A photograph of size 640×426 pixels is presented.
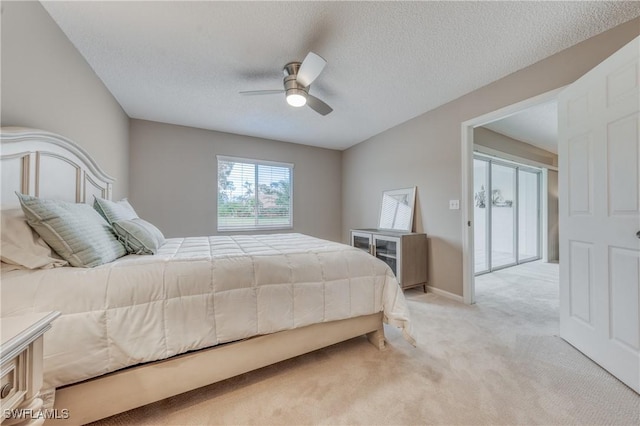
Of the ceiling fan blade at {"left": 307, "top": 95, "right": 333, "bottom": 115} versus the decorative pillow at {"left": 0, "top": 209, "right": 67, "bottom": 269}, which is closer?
the decorative pillow at {"left": 0, "top": 209, "right": 67, "bottom": 269}

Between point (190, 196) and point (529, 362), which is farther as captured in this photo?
point (190, 196)

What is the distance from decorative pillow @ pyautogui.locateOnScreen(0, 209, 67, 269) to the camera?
1.10m

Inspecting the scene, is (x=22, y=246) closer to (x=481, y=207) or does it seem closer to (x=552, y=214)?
(x=481, y=207)

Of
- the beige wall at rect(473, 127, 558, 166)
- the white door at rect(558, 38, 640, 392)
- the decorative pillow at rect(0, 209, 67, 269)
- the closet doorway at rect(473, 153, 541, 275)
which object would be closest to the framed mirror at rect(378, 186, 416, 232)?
the closet doorway at rect(473, 153, 541, 275)

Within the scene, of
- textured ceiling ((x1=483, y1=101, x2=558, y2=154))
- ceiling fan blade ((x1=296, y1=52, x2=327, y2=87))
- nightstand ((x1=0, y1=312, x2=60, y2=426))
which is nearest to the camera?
nightstand ((x1=0, y1=312, x2=60, y2=426))

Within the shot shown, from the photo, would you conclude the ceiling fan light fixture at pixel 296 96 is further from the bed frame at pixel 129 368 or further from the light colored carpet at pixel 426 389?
the light colored carpet at pixel 426 389

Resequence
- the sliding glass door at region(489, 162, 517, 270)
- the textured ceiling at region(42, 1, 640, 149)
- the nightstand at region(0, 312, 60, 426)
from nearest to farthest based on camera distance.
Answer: the nightstand at region(0, 312, 60, 426), the textured ceiling at region(42, 1, 640, 149), the sliding glass door at region(489, 162, 517, 270)

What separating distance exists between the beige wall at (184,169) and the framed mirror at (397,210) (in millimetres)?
1646

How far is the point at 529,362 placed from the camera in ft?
5.52

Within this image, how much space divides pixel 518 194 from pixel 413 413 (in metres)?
4.79

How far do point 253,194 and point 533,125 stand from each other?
4557 mm

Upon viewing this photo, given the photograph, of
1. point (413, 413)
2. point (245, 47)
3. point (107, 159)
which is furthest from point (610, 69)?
point (107, 159)

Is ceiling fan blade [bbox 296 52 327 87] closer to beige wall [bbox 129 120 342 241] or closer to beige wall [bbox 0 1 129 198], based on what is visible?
beige wall [bbox 0 1 129 198]

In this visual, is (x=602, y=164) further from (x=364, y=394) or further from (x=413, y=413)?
(x=364, y=394)
